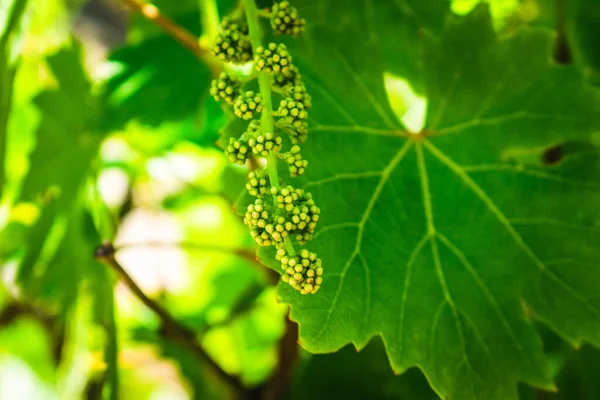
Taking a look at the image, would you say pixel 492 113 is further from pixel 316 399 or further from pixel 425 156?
pixel 316 399

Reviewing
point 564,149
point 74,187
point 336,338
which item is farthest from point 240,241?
point 336,338

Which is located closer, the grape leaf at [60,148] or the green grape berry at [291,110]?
the green grape berry at [291,110]

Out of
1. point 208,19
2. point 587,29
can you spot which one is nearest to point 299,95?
point 208,19

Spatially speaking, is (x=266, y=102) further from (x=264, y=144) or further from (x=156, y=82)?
(x=156, y=82)

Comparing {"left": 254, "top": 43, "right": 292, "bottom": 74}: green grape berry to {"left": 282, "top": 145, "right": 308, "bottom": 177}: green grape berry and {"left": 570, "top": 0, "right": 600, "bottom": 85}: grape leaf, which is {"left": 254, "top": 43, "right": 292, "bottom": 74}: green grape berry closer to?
{"left": 282, "top": 145, "right": 308, "bottom": 177}: green grape berry

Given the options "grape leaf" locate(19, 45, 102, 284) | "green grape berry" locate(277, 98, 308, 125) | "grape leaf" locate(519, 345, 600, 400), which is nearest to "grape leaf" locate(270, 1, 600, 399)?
"green grape berry" locate(277, 98, 308, 125)

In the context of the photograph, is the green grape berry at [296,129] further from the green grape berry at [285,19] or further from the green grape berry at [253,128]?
the green grape berry at [285,19]

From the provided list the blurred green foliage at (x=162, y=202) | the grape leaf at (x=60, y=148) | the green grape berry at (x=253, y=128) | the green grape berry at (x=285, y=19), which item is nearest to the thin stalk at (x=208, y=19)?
the blurred green foliage at (x=162, y=202)

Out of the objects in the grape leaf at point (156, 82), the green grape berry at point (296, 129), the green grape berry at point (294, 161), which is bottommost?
the green grape berry at point (294, 161)
